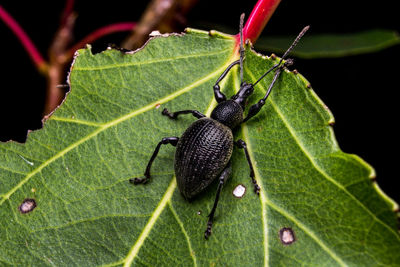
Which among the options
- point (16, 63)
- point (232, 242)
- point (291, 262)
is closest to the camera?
point (291, 262)

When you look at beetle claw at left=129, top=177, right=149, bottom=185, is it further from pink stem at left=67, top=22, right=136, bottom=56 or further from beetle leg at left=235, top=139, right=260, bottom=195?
pink stem at left=67, top=22, right=136, bottom=56

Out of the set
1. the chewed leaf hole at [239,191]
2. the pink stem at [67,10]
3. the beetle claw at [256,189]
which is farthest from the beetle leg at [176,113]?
the pink stem at [67,10]

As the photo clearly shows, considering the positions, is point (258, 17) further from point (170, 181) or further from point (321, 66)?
point (321, 66)

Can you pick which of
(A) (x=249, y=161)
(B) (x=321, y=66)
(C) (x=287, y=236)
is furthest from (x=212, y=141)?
(B) (x=321, y=66)

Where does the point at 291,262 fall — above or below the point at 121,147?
below

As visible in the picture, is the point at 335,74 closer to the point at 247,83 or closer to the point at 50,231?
the point at 247,83

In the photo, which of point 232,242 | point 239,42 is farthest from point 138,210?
point 239,42

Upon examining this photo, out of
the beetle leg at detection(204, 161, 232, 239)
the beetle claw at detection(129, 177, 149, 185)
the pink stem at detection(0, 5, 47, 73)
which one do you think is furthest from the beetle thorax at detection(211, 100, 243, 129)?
the pink stem at detection(0, 5, 47, 73)
